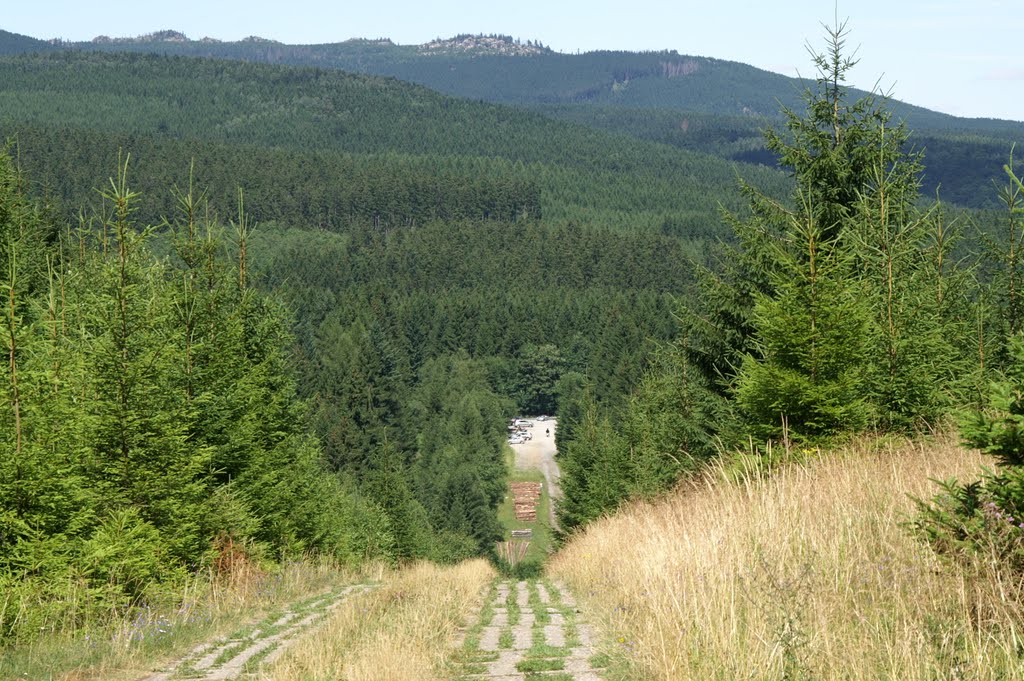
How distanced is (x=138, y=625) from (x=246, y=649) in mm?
1650

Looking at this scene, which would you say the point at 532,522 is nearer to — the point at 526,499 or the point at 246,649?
the point at 526,499

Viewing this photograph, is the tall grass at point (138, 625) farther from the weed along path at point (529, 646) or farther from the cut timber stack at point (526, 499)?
the cut timber stack at point (526, 499)

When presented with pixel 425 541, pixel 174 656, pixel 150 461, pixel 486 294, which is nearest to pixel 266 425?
pixel 150 461

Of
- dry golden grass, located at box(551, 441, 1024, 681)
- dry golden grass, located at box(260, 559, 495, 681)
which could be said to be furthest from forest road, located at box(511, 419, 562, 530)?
dry golden grass, located at box(551, 441, 1024, 681)

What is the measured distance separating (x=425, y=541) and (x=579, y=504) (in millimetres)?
17660

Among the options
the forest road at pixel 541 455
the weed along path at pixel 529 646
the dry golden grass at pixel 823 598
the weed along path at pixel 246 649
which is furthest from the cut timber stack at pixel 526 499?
the dry golden grass at pixel 823 598

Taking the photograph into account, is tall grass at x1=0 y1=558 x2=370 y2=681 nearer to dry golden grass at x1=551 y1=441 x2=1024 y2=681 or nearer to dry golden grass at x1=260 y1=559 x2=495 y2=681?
dry golden grass at x1=260 y1=559 x2=495 y2=681

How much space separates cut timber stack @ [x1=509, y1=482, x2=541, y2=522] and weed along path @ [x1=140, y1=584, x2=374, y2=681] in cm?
8782

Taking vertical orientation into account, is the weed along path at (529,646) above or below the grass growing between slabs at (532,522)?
above

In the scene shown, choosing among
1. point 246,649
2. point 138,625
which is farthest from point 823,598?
point 138,625

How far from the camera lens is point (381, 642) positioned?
815 centimetres

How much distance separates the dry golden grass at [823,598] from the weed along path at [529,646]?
1.71 ft

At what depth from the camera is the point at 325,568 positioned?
20.3 meters

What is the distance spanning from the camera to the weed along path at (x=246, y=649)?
26.7ft
